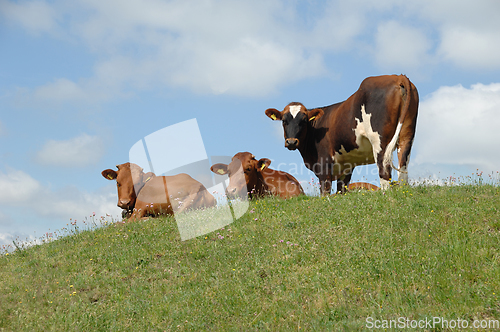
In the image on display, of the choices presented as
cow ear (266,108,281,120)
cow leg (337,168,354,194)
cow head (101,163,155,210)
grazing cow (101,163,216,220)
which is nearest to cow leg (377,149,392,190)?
cow leg (337,168,354,194)

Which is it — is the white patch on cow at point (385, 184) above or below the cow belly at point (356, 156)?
below

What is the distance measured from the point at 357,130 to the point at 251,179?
3.60 meters

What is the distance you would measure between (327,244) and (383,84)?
605 centimetres

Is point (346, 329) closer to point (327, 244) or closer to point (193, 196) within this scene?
point (327, 244)

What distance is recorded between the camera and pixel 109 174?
15094 mm

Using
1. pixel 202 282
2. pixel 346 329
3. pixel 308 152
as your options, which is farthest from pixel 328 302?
pixel 308 152

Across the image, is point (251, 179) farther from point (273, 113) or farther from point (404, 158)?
point (404, 158)

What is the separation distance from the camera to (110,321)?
289 inches

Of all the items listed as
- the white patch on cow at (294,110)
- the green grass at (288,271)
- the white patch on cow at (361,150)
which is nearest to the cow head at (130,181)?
the green grass at (288,271)

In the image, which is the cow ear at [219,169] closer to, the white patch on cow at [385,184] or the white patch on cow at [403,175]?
the white patch on cow at [385,184]

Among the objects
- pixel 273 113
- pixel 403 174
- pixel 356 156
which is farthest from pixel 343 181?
pixel 273 113

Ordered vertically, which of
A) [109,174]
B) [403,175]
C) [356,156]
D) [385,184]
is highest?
[109,174]

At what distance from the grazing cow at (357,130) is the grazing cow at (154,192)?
3.50 meters

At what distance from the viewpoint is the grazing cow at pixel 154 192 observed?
13875mm
